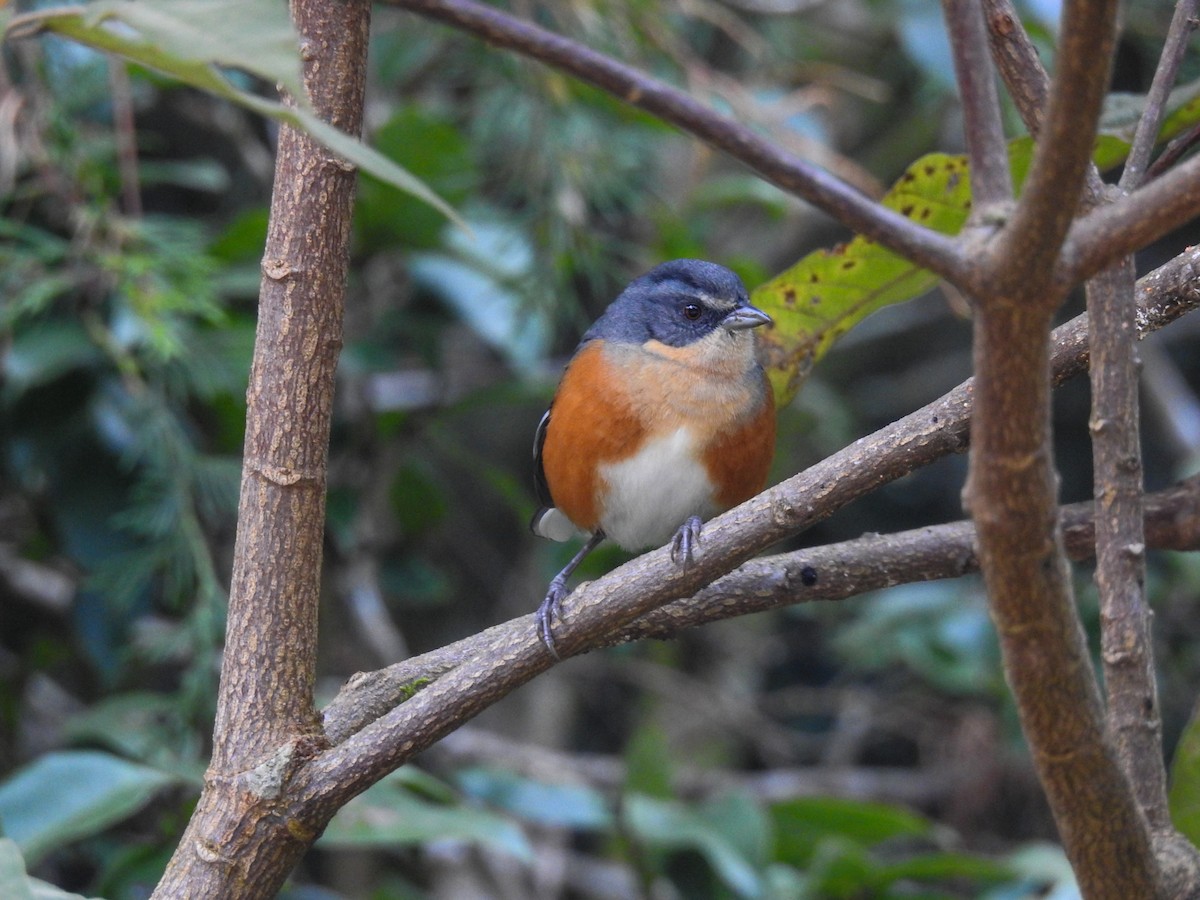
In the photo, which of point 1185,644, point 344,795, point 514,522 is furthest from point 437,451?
point 344,795

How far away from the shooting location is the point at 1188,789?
6.34ft

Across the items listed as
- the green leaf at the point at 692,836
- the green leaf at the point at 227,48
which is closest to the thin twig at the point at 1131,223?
the green leaf at the point at 227,48

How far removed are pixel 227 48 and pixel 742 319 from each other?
2311mm

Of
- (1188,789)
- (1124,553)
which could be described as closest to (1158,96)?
(1124,553)

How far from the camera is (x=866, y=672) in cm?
579

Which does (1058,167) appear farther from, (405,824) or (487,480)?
(487,480)

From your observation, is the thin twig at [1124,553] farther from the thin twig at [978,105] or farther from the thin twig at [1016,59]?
the thin twig at [978,105]

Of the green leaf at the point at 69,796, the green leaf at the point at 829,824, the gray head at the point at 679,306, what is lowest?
the green leaf at the point at 829,824

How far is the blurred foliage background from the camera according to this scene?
353 centimetres

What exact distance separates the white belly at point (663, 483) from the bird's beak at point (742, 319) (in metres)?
0.34

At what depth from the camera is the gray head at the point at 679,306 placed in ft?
11.0

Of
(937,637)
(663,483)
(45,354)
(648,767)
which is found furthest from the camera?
(937,637)

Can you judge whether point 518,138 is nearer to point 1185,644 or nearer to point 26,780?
point 26,780

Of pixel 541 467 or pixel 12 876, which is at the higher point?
pixel 541 467
